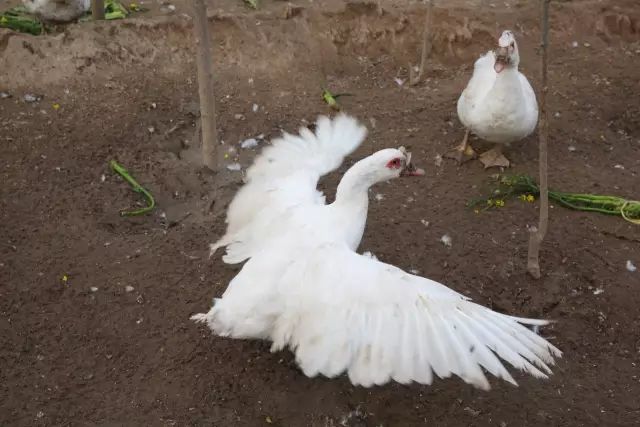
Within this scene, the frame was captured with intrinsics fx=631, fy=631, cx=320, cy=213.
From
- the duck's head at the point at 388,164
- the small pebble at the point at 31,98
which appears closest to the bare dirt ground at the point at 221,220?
the small pebble at the point at 31,98

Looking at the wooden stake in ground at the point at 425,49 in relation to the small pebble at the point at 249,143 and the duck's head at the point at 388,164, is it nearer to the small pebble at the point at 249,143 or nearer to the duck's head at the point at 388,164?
the small pebble at the point at 249,143

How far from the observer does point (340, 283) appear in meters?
2.74

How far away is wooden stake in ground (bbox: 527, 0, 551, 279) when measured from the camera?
3125 mm

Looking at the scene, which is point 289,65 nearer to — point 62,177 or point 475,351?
point 62,177

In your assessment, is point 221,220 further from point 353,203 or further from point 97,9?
point 97,9

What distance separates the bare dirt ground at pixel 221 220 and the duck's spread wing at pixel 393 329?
28.0 inches

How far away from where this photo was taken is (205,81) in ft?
14.2

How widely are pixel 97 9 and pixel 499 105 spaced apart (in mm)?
3742

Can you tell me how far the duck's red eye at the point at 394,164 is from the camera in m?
3.26

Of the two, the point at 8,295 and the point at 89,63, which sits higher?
the point at 89,63

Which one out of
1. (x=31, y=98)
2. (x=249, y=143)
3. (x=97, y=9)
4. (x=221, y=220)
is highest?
(x=97, y=9)

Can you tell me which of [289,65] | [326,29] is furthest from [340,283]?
[326,29]

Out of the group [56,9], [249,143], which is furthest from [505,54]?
[56,9]

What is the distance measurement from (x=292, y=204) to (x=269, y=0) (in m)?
3.53
